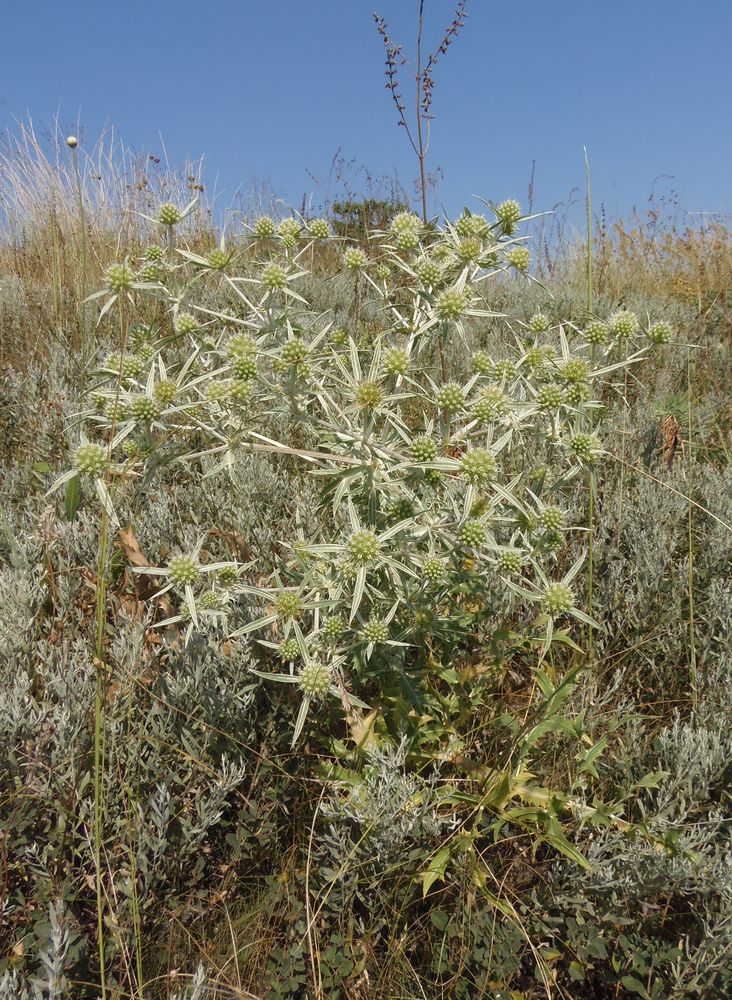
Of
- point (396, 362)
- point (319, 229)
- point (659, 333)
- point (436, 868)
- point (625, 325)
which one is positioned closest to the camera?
point (436, 868)

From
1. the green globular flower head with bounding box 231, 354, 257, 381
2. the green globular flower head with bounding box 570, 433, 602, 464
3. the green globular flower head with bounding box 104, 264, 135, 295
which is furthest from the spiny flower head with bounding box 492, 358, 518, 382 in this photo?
the green globular flower head with bounding box 104, 264, 135, 295

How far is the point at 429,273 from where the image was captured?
1.92 meters

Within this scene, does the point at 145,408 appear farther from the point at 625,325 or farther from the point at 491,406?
the point at 625,325

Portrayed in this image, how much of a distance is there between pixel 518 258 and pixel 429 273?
393 mm

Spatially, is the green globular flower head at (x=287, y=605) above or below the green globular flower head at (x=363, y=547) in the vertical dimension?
below

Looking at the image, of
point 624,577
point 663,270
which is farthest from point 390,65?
point 663,270

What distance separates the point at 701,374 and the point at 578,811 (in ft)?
10.9

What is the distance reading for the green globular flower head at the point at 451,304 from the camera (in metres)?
1.84

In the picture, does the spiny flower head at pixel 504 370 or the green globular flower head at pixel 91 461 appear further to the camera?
the spiny flower head at pixel 504 370

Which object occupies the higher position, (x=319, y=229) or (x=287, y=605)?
(x=319, y=229)

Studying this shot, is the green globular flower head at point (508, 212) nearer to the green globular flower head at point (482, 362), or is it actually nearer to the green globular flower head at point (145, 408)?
the green globular flower head at point (482, 362)

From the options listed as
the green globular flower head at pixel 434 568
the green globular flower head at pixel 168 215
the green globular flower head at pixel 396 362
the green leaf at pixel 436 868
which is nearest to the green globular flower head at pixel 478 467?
the green globular flower head at pixel 434 568

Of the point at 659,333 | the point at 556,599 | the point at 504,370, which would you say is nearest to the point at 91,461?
the point at 504,370

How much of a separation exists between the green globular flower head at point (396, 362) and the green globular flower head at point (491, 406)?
0.23 metres
